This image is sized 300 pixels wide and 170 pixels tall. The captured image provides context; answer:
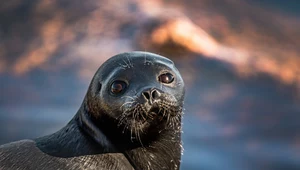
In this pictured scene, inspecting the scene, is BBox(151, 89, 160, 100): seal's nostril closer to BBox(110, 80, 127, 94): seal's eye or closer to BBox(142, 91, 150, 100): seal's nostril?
BBox(142, 91, 150, 100): seal's nostril

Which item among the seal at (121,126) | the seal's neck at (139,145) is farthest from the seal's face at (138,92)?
the seal's neck at (139,145)

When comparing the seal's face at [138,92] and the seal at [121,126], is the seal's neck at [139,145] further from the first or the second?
the seal's face at [138,92]

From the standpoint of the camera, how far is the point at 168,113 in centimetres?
1081

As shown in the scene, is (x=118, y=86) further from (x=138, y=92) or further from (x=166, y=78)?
(x=166, y=78)

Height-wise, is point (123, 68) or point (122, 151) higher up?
point (123, 68)

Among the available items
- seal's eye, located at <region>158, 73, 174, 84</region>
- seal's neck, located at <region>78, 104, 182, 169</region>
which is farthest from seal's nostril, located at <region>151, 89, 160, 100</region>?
seal's neck, located at <region>78, 104, 182, 169</region>

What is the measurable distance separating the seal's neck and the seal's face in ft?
0.54

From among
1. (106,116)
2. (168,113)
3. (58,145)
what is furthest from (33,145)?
(168,113)

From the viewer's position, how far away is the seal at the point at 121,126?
1075cm

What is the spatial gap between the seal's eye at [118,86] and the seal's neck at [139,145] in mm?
386

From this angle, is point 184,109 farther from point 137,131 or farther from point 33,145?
point 33,145

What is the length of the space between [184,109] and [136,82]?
101 cm

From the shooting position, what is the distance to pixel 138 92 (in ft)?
34.9

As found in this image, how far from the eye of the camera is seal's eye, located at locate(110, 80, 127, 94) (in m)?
10.9
